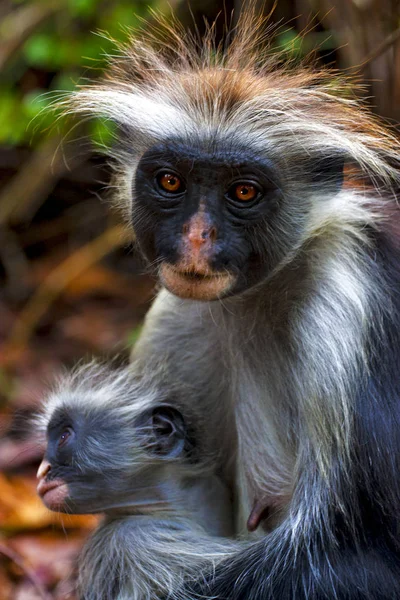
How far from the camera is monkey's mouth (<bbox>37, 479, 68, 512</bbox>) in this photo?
16.4 ft

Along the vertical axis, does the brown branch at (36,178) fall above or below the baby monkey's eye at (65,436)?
above

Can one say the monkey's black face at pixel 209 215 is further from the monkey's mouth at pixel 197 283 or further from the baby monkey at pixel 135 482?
the baby monkey at pixel 135 482

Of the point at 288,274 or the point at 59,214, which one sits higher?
the point at 59,214

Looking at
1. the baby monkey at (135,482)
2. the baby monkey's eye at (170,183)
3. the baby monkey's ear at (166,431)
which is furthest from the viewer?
the baby monkey's ear at (166,431)

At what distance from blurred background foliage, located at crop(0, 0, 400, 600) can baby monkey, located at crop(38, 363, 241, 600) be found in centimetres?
70

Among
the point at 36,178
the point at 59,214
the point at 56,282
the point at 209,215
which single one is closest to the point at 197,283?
the point at 209,215

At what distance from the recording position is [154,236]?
4.57 m

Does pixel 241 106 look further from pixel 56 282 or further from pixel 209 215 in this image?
pixel 56 282

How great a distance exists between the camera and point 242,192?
4395mm

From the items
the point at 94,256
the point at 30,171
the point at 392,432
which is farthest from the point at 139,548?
the point at 30,171

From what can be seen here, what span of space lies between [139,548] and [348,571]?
1.07m

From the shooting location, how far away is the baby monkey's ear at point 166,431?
17.0ft

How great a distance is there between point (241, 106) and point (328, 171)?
49cm

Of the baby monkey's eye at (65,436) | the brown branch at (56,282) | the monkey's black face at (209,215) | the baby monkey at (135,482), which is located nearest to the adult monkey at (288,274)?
the monkey's black face at (209,215)
